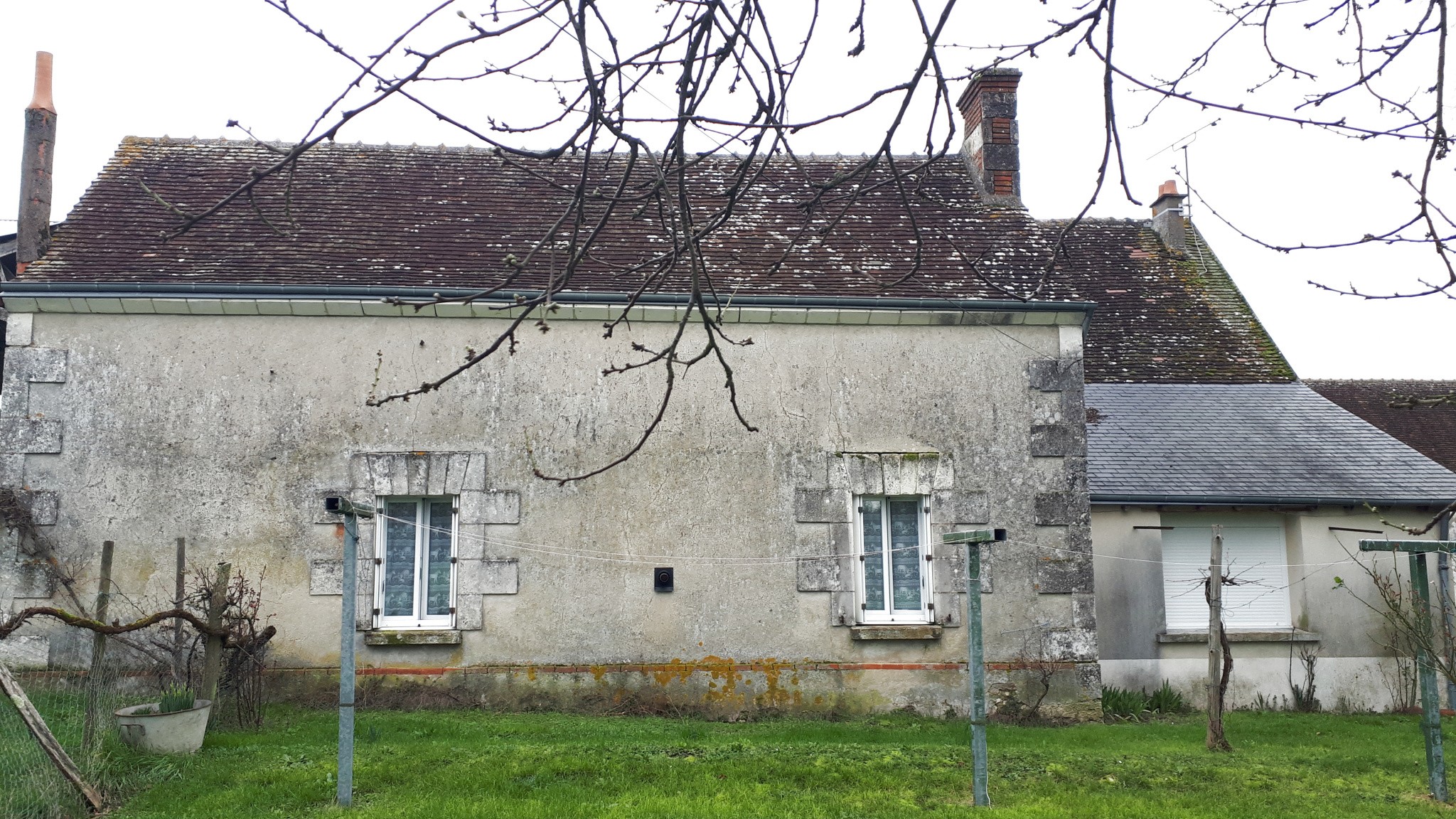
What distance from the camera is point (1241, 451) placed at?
42.3ft

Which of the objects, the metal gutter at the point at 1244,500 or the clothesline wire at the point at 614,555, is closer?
the clothesline wire at the point at 614,555

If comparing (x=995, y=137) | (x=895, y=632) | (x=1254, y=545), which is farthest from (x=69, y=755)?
(x=1254, y=545)

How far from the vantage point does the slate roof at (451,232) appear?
1004cm

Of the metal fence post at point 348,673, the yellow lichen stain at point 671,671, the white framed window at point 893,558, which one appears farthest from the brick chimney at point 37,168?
the white framed window at point 893,558

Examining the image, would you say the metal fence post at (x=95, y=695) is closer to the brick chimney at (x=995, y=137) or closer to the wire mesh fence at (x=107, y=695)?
the wire mesh fence at (x=107, y=695)

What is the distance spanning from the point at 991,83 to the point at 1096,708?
708 cm

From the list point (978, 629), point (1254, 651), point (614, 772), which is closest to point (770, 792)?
point (614, 772)

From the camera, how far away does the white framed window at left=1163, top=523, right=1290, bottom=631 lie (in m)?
12.1

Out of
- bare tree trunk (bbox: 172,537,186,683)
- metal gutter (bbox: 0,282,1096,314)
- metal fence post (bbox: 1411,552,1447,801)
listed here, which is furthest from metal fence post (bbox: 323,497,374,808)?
metal fence post (bbox: 1411,552,1447,801)

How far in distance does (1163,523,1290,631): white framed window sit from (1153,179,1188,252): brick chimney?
6.52m

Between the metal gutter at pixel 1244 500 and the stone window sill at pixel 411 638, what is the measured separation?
270 inches

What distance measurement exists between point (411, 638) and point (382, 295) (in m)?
2.97

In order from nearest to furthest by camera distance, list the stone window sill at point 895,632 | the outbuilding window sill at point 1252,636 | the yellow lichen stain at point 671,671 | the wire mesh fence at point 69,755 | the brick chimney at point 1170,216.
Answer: the wire mesh fence at point 69,755 < the yellow lichen stain at point 671,671 < the stone window sill at point 895,632 < the outbuilding window sill at point 1252,636 < the brick chimney at point 1170,216

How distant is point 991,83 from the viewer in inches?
500
